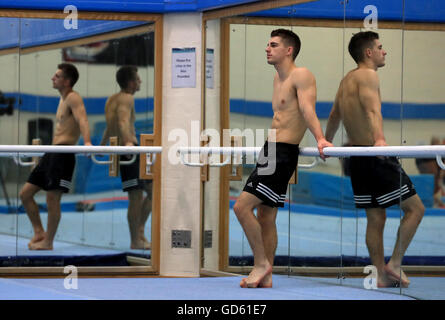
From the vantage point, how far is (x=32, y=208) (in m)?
7.01

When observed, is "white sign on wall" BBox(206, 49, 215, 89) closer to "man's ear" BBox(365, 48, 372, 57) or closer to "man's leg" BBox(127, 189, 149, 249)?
"man's leg" BBox(127, 189, 149, 249)

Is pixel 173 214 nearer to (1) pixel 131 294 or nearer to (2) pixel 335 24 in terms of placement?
(1) pixel 131 294

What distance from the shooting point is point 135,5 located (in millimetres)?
6461

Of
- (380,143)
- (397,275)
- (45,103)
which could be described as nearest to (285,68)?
(380,143)

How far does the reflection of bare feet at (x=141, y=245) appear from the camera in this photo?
668 centimetres

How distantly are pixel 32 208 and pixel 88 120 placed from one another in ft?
2.89

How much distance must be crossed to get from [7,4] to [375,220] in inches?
125

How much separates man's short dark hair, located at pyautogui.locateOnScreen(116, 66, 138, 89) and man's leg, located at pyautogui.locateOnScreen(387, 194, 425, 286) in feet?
8.19

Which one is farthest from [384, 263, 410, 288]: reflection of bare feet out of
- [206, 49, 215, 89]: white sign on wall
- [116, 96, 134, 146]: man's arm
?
[116, 96, 134, 146]: man's arm

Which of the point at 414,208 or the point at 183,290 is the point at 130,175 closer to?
the point at 183,290

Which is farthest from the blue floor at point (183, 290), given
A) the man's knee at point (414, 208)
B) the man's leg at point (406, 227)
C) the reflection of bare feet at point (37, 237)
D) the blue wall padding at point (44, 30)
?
the blue wall padding at point (44, 30)

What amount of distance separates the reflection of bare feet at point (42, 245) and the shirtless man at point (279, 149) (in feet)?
6.63

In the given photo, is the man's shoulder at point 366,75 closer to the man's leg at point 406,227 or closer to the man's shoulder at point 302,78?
the man's shoulder at point 302,78
